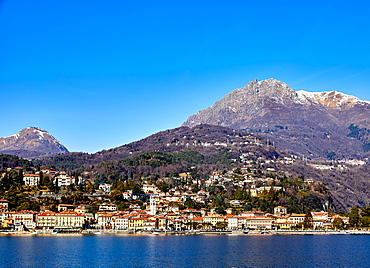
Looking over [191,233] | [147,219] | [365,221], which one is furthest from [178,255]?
[365,221]

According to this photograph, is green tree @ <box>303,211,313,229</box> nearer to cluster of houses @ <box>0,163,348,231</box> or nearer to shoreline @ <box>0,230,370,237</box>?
cluster of houses @ <box>0,163,348,231</box>

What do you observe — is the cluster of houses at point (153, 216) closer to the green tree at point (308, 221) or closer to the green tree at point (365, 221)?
the green tree at point (308, 221)

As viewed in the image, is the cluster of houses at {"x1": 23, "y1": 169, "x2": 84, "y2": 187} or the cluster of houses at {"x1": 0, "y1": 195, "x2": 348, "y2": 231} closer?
the cluster of houses at {"x1": 0, "y1": 195, "x2": 348, "y2": 231}

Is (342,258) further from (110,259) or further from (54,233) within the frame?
(54,233)

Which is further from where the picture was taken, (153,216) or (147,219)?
(153,216)

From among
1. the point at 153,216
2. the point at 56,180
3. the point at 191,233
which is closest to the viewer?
the point at 191,233

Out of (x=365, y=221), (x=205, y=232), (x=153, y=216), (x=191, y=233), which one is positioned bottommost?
(x=191, y=233)

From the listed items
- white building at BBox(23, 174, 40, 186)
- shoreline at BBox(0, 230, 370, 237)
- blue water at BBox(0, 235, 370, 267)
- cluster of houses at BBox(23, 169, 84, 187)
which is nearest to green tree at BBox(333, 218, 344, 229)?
shoreline at BBox(0, 230, 370, 237)

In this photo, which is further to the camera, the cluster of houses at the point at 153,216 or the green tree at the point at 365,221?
the green tree at the point at 365,221

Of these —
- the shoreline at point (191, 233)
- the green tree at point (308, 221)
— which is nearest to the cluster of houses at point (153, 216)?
the green tree at point (308, 221)

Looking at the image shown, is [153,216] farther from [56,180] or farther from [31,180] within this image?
[31,180]

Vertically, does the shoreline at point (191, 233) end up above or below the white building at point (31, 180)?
below

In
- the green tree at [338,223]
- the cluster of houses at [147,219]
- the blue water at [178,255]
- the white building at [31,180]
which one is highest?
the white building at [31,180]

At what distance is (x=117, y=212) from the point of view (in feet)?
455
